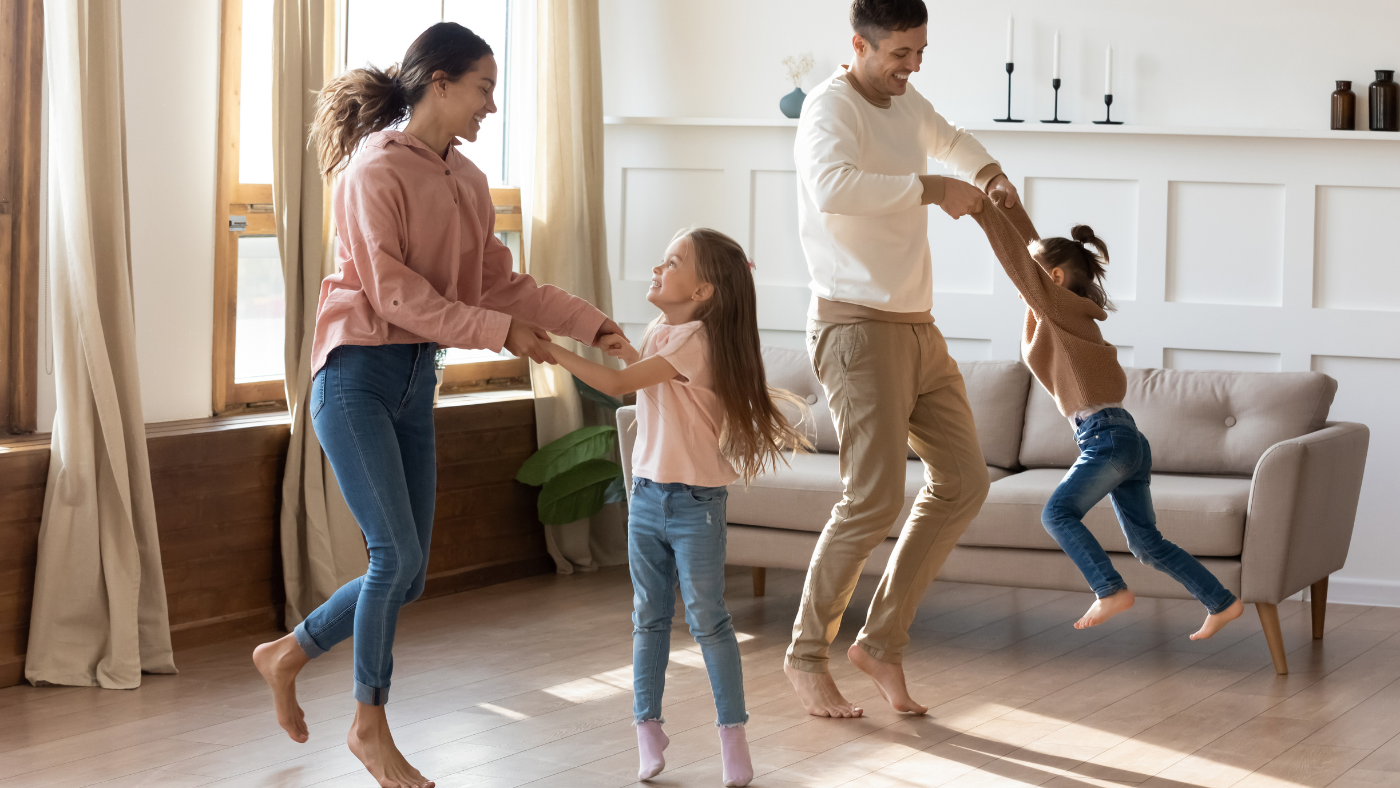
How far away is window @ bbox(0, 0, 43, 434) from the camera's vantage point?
136 inches

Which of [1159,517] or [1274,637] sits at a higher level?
[1159,517]

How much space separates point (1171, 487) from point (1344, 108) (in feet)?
5.15

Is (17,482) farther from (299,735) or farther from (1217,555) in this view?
(1217,555)

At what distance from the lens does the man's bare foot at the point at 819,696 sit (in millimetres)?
3129

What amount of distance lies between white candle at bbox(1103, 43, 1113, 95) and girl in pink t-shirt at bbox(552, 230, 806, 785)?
8.65 ft

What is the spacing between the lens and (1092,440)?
10.9ft

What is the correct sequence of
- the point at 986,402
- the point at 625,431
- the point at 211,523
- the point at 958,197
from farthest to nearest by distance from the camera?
the point at 986,402
the point at 625,431
the point at 211,523
the point at 958,197

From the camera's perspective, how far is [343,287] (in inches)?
99.3

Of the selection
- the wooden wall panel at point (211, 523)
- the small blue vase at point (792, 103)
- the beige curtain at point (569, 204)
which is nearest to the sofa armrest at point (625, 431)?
the wooden wall panel at point (211, 523)

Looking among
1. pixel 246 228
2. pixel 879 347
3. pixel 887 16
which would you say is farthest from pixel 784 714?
pixel 246 228

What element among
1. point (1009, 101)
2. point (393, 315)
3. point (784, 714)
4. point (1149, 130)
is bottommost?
point (784, 714)

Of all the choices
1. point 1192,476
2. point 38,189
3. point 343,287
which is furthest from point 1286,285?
point 38,189

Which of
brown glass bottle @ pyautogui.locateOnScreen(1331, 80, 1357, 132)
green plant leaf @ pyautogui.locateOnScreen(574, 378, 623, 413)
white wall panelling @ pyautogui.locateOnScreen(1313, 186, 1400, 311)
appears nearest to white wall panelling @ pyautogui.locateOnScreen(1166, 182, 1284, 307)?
white wall panelling @ pyautogui.locateOnScreen(1313, 186, 1400, 311)

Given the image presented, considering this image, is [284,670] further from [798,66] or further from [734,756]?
[798,66]
